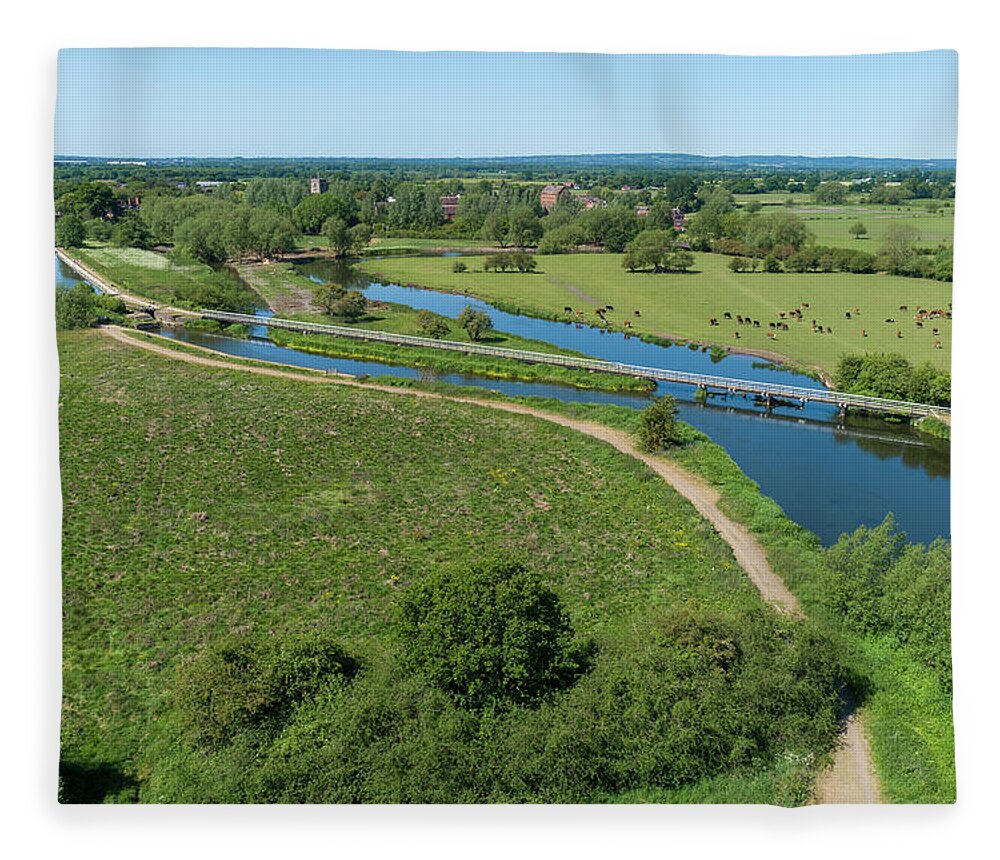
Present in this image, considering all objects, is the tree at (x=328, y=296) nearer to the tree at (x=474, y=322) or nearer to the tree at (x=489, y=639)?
the tree at (x=474, y=322)

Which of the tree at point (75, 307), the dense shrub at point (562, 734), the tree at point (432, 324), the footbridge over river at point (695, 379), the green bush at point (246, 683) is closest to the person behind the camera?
the dense shrub at point (562, 734)

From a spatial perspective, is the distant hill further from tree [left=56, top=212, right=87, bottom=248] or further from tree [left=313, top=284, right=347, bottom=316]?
tree [left=313, top=284, right=347, bottom=316]

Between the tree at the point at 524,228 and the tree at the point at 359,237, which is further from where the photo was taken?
the tree at the point at 359,237

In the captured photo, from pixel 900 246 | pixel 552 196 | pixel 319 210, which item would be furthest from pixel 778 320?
pixel 319 210

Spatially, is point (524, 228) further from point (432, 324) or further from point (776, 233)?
point (432, 324)

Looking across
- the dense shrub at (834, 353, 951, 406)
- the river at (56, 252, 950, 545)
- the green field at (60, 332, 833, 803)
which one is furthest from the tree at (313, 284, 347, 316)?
the dense shrub at (834, 353, 951, 406)

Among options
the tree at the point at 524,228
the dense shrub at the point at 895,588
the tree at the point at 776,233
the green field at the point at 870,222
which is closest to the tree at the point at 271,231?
the tree at the point at 524,228
